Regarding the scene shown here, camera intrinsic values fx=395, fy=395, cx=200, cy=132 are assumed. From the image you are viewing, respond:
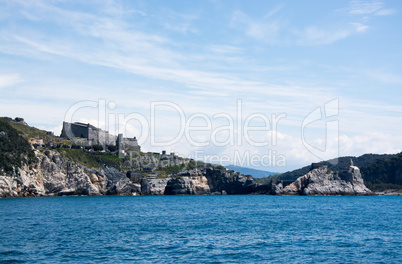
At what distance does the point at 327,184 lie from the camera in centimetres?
15425

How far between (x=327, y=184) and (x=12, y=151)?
368 feet

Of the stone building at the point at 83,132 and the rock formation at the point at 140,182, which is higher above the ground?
the stone building at the point at 83,132

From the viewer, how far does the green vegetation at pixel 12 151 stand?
3847 inches

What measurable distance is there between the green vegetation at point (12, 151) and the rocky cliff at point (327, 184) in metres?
95.7

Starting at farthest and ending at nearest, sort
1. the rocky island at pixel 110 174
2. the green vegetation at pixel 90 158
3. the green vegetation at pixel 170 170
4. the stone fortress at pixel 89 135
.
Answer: the green vegetation at pixel 170 170 < the stone fortress at pixel 89 135 < the green vegetation at pixel 90 158 < the rocky island at pixel 110 174

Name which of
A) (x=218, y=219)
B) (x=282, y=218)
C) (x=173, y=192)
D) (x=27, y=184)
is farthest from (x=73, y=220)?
(x=173, y=192)

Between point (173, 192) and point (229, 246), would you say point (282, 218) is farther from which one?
point (173, 192)

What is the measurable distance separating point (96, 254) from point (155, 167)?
122951 millimetres

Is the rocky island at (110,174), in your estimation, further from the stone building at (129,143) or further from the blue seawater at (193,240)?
the blue seawater at (193,240)

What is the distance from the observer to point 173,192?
5984 inches

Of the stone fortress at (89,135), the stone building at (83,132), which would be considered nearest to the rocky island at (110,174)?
the stone fortress at (89,135)

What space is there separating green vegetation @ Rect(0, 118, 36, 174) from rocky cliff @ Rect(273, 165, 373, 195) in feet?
314

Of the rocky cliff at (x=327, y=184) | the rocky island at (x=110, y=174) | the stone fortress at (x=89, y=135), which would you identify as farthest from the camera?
the stone fortress at (x=89, y=135)

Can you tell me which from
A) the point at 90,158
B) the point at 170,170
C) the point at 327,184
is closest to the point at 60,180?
the point at 90,158
